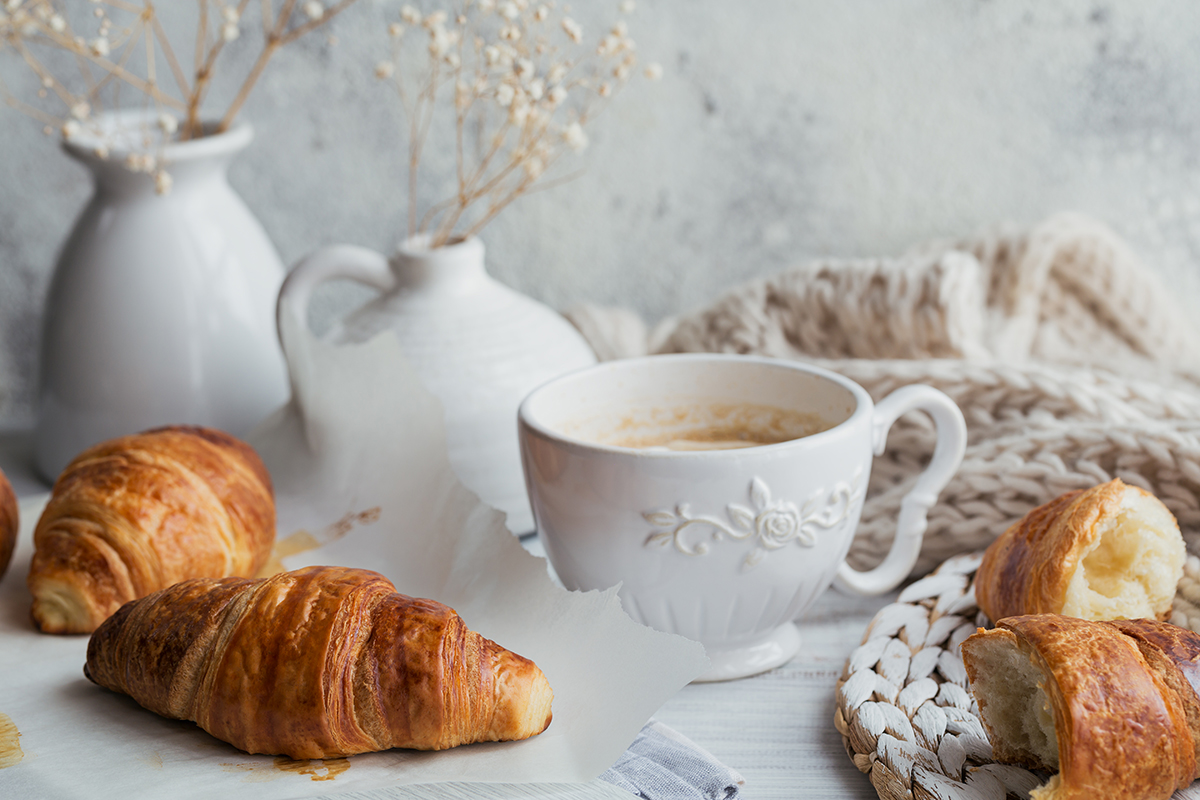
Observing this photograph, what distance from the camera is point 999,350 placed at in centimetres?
118

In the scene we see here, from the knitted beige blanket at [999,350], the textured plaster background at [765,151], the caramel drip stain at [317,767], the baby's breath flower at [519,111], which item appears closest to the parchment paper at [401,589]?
the caramel drip stain at [317,767]

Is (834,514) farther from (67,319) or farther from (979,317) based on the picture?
(67,319)

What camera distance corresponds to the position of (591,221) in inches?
55.9

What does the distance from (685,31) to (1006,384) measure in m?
0.66

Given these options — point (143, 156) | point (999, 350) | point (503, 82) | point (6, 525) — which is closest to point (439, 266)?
point (503, 82)

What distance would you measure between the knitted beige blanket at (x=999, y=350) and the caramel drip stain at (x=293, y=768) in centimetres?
50

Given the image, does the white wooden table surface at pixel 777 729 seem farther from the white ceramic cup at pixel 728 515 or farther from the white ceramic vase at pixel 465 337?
the white ceramic vase at pixel 465 337

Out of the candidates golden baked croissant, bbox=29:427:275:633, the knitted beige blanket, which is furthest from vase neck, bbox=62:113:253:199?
the knitted beige blanket

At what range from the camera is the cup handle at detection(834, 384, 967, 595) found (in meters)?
0.77

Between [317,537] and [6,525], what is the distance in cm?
24

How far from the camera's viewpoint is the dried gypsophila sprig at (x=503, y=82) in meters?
0.90

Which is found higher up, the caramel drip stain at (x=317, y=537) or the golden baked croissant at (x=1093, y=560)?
the golden baked croissant at (x=1093, y=560)

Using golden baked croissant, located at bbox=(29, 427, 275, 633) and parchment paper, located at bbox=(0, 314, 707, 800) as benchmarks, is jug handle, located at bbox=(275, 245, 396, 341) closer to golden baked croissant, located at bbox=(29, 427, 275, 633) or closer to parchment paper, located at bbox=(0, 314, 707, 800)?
parchment paper, located at bbox=(0, 314, 707, 800)

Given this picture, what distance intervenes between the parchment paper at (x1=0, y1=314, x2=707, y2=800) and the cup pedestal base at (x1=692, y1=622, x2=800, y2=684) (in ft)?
0.42
